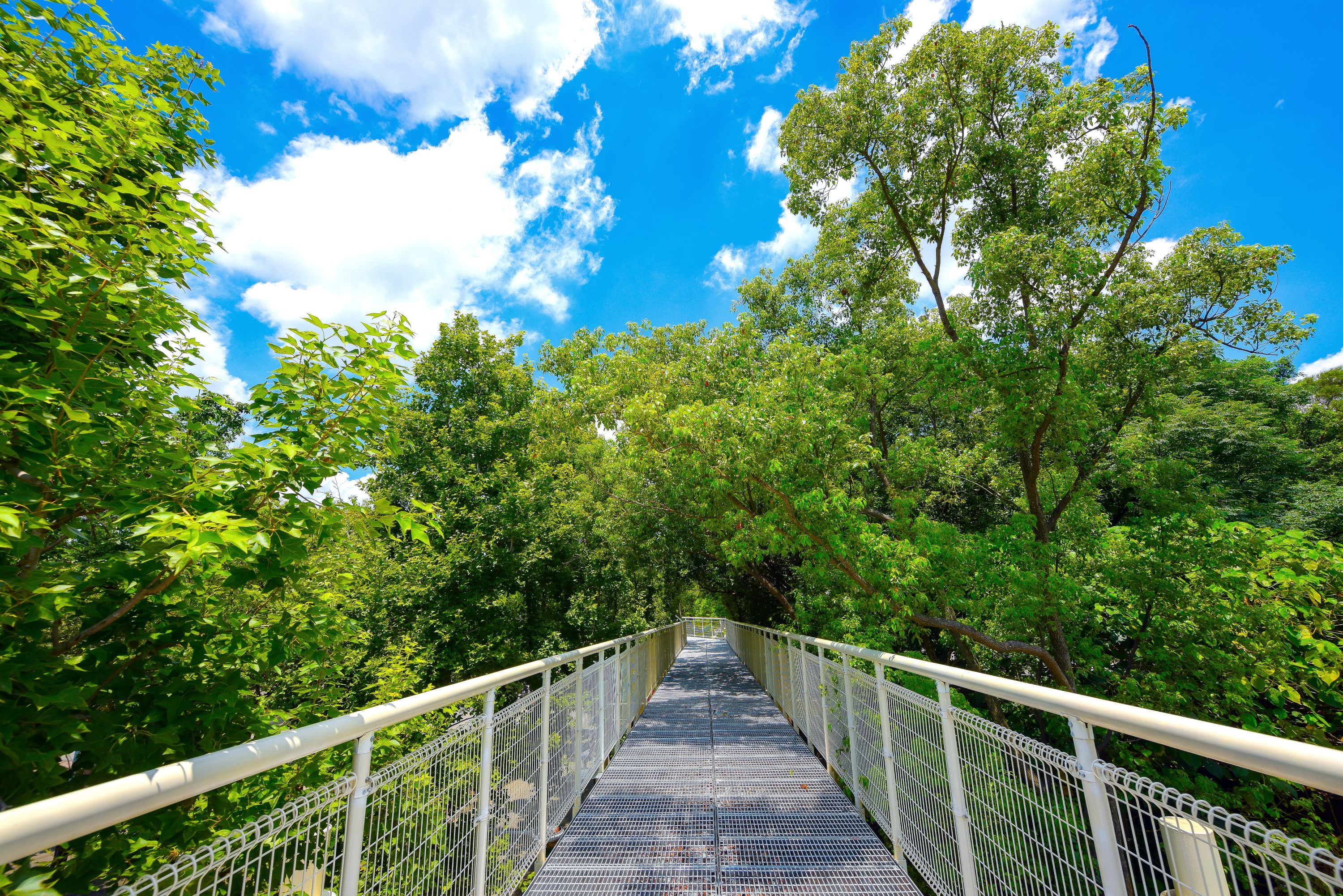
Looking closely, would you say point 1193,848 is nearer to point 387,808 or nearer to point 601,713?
point 387,808

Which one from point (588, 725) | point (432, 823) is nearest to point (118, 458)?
point (432, 823)

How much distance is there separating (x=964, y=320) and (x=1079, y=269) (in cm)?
305

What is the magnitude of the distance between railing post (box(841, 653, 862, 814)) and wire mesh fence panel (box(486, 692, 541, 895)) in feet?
7.98

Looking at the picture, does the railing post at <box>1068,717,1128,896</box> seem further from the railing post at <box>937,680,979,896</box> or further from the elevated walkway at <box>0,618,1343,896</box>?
the railing post at <box>937,680,979,896</box>

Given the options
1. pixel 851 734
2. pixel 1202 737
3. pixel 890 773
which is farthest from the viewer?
pixel 851 734

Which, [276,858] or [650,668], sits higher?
[276,858]

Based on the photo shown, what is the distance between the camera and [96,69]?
105 inches

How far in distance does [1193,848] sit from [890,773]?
8.15 ft

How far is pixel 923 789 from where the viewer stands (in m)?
3.06

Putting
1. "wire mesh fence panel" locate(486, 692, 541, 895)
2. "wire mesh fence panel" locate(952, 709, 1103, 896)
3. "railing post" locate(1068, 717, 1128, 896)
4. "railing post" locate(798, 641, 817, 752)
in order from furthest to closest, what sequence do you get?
"railing post" locate(798, 641, 817, 752) → "wire mesh fence panel" locate(486, 692, 541, 895) → "wire mesh fence panel" locate(952, 709, 1103, 896) → "railing post" locate(1068, 717, 1128, 896)

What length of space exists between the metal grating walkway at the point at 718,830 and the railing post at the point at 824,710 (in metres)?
0.18

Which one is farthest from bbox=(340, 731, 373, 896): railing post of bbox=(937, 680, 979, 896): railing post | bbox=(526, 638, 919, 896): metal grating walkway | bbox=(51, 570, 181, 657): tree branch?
bbox=(937, 680, 979, 896): railing post

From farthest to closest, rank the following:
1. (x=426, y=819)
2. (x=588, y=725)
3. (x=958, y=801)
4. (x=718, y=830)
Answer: (x=588, y=725) → (x=718, y=830) → (x=958, y=801) → (x=426, y=819)

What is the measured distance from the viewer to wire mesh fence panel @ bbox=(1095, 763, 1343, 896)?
3.47 ft
